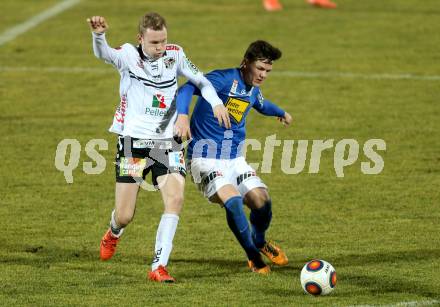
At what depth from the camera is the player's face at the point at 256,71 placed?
9516 mm

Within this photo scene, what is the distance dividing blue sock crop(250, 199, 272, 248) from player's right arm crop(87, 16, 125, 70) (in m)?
1.65

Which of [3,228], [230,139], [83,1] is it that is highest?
[230,139]

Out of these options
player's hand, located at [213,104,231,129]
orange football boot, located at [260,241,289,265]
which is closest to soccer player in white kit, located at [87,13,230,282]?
player's hand, located at [213,104,231,129]

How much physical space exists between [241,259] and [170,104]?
1.53 meters

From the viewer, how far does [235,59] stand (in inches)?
797

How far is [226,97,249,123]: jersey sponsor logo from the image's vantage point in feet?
31.9

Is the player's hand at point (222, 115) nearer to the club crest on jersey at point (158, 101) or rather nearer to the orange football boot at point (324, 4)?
the club crest on jersey at point (158, 101)

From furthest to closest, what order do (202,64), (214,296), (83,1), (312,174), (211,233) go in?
(83,1) → (202,64) → (312,174) → (211,233) → (214,296)

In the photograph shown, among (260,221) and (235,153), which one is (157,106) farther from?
(260,221)

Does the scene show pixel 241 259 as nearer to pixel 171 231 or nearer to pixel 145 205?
pixel 171 231

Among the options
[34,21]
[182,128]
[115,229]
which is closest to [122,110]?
[182,128]

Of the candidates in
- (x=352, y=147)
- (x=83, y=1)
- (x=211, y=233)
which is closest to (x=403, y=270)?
(x=211, y=233)

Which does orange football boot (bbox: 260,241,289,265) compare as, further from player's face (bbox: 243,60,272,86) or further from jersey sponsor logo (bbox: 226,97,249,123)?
player's face (bbox: 243,60,272,86)

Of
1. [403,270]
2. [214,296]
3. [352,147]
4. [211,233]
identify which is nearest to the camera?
[214,296]
